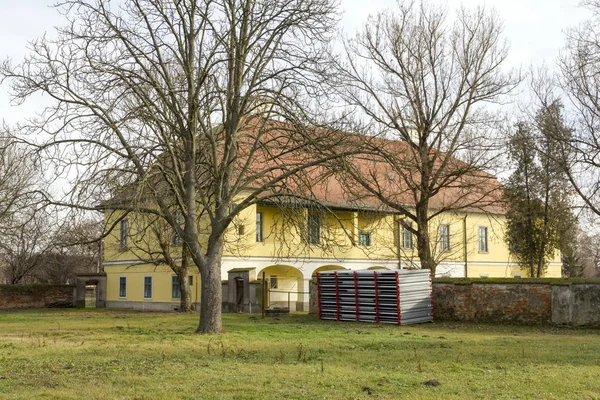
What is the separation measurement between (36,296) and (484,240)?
29569 mm

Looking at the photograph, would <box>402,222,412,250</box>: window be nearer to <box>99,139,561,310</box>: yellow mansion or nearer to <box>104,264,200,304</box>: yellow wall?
<box>99,139,561,310</box>: yellow mansion

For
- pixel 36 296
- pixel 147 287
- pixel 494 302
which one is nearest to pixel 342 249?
pixel 147 287

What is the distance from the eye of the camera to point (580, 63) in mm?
25484

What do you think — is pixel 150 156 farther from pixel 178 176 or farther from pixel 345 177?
pixel 345 177

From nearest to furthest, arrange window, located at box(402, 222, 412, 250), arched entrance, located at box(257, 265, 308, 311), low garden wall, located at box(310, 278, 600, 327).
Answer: low garden wall, located at box(310, 278, 600, 327), arched entrance, located at box(257, 265, 308, 311), window, located at box(402, 222, 412, 250)

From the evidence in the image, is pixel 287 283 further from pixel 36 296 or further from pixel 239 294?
pixel 36 296

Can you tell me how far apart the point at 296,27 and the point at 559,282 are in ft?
37.3

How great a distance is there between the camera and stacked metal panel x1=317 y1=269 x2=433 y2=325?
77.3ft

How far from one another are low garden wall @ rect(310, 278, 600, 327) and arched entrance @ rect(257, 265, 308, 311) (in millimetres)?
13982

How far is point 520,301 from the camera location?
73.3 ft

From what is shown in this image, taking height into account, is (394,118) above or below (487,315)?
above

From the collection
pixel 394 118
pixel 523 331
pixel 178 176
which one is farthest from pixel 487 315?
pixel 178 176

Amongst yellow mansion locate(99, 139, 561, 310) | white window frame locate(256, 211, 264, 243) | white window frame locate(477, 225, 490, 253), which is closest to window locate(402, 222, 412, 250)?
yellow mansion locate(99, 139, 561, 310)

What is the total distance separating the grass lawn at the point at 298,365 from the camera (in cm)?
943
